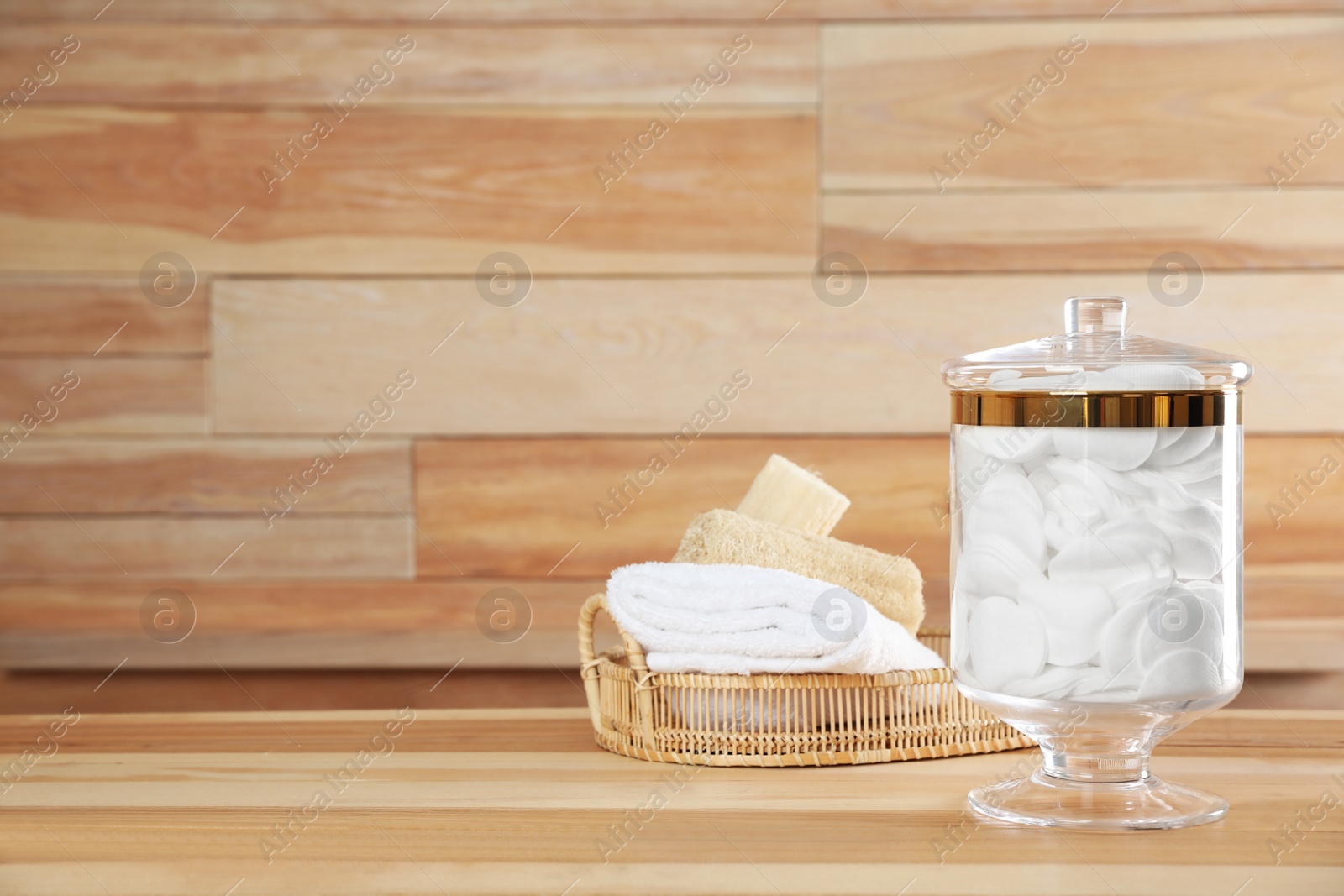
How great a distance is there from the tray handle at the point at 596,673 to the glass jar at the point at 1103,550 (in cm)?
21

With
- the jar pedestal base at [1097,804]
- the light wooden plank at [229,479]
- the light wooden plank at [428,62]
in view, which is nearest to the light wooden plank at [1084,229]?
the light wooden plank at [428,62]

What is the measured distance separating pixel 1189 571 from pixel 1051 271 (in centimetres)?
68

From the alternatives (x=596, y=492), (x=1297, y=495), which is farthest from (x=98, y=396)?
(x=1297, y=495)

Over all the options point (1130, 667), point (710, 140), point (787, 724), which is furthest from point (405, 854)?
point (710, 140)

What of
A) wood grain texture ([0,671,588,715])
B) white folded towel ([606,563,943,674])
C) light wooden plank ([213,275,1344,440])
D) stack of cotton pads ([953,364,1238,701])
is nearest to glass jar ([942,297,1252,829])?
stack of cotton pads ([953,364,1238,701])

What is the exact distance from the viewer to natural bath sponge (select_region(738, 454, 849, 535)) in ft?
2.69

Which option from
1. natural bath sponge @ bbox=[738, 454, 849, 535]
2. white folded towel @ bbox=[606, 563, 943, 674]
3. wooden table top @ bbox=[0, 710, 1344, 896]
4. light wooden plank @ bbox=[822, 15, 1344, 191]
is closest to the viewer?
wooden table top @ bbox=[0, 710, 1344, 896]

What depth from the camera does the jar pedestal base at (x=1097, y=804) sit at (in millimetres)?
582

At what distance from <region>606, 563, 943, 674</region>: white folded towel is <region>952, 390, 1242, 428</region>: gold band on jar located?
174mm

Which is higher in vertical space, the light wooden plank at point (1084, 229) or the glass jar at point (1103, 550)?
the light wooden plank at point (1084, 229)

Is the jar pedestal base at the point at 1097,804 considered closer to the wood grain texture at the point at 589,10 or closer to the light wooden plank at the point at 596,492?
the light wooden plank at the point at 596,492

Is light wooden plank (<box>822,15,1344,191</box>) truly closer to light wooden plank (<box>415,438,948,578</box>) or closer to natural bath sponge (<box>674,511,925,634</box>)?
light wooden plank (<box>415,438,948,578</box>)

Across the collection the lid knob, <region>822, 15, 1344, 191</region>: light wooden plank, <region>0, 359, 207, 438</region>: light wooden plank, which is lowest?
<region>0, 359, 207, 438</region>: light wooden plank

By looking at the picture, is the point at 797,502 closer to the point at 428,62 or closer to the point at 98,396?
the point at 428,62
